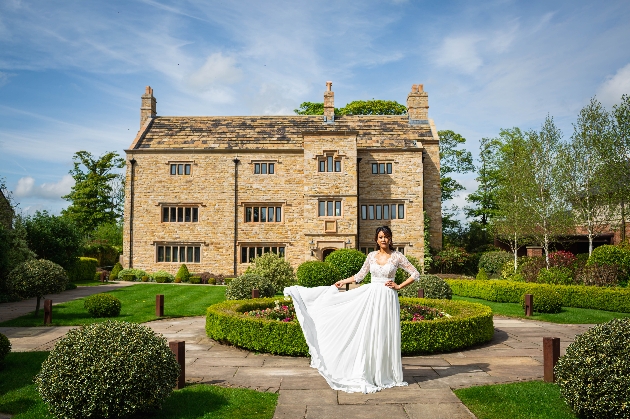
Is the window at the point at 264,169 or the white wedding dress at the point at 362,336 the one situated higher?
the window at the point at 264,169

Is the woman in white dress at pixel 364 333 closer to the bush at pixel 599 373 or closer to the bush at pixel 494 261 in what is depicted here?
the bush at pixel 599 373

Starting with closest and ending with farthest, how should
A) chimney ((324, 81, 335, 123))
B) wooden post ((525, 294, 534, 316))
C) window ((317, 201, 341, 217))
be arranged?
wooden post ((525, 294, 534, 316))
window ((317, 201, 341, 217))
chimney ((324, 81, 335, 123))

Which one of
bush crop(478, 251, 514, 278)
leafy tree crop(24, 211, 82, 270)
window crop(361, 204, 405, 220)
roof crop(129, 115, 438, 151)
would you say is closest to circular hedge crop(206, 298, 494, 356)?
leafy tree crop(24, 211, 82, 270)

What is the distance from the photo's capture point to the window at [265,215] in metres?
32.1

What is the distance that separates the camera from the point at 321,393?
7.05 meters

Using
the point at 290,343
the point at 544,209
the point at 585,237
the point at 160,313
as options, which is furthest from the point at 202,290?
the point at 585,237

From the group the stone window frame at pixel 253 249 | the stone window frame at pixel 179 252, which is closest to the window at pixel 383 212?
the stone window frame at pixel 253 249

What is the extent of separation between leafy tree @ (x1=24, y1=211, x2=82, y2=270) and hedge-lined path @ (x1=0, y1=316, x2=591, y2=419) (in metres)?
13.9

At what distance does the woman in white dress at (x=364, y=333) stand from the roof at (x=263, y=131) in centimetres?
2469

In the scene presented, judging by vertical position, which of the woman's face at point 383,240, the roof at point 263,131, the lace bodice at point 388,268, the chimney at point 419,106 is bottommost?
the lace bodice at point 388,268

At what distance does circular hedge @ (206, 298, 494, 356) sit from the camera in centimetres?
977

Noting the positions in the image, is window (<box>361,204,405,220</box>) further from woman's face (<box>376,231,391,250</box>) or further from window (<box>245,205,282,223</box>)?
woman's face (<box>376,231,391,250</box>)

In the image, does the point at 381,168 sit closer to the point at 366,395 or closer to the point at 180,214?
the point at 180,214

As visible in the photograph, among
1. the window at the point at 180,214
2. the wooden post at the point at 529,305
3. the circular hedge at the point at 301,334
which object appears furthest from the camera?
the window at the point at 180,214
